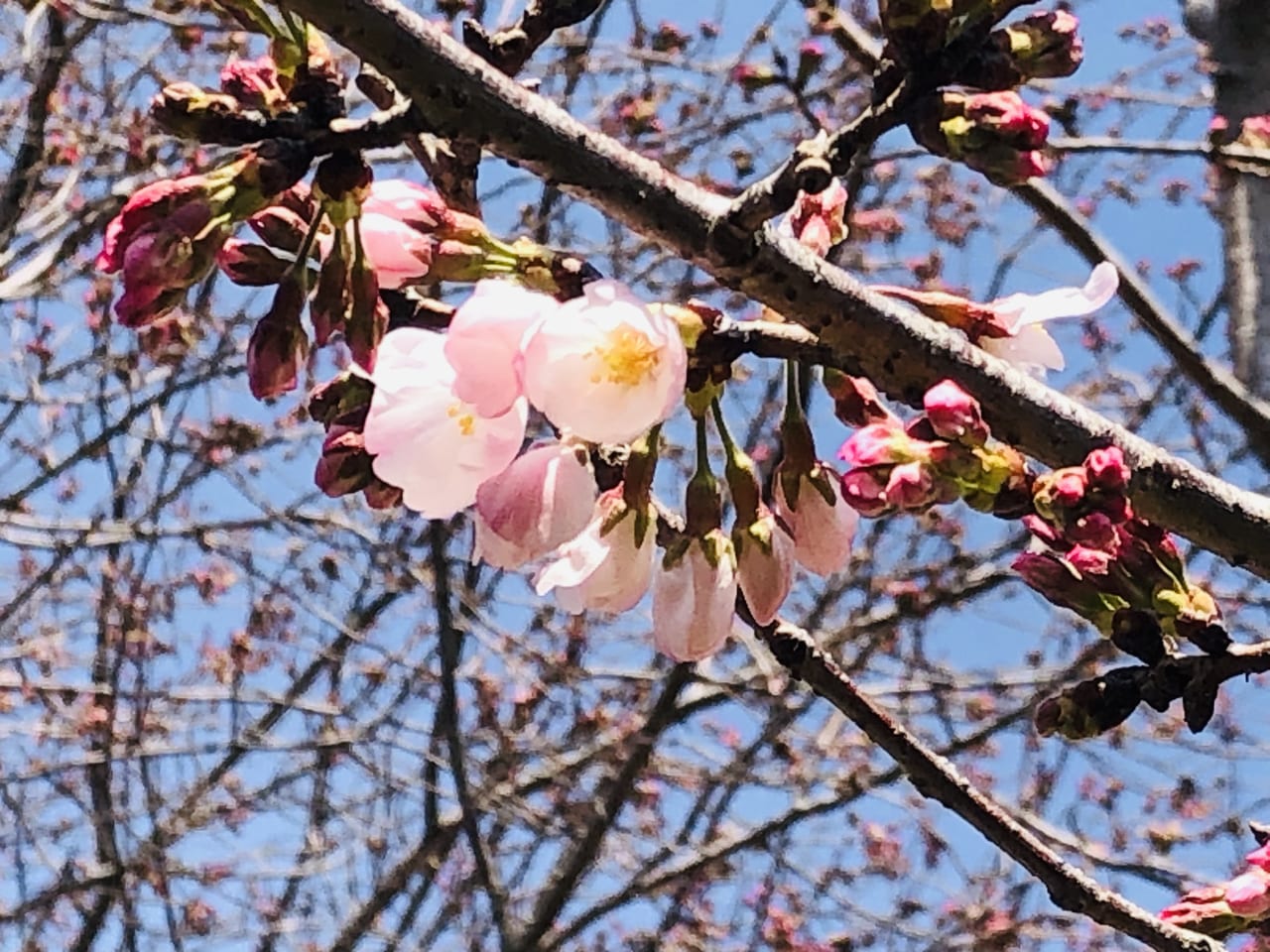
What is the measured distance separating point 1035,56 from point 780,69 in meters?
2.02

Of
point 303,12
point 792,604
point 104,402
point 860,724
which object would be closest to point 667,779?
point 792,604

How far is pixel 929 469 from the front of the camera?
34.0 inches

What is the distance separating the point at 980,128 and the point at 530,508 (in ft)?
1.23

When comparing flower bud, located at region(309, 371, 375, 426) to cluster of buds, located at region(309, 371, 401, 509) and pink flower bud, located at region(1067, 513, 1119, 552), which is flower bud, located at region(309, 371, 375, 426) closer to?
cluster of buds, located at region(309, 371, 401, 509)

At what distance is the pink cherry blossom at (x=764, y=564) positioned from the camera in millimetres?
1006

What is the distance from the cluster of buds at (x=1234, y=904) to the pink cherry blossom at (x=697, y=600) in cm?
46

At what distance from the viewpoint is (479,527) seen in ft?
3.04

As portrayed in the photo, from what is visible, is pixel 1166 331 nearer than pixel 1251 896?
No

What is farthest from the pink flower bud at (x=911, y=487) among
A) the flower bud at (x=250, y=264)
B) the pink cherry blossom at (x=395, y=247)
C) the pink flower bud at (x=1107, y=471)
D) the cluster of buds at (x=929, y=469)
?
the flower bud at (x=250, y=264)

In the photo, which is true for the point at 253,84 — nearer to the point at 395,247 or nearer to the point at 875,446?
the point at 395,247

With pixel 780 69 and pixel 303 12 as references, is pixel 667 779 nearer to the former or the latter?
pixel 780 69

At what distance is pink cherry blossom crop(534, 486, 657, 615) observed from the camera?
1.00 metres

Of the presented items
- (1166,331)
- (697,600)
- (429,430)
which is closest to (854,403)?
(697,600)

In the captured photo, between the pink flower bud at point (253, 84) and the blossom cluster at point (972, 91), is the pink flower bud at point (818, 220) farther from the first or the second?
the pink flower bud at point (253, 84)
